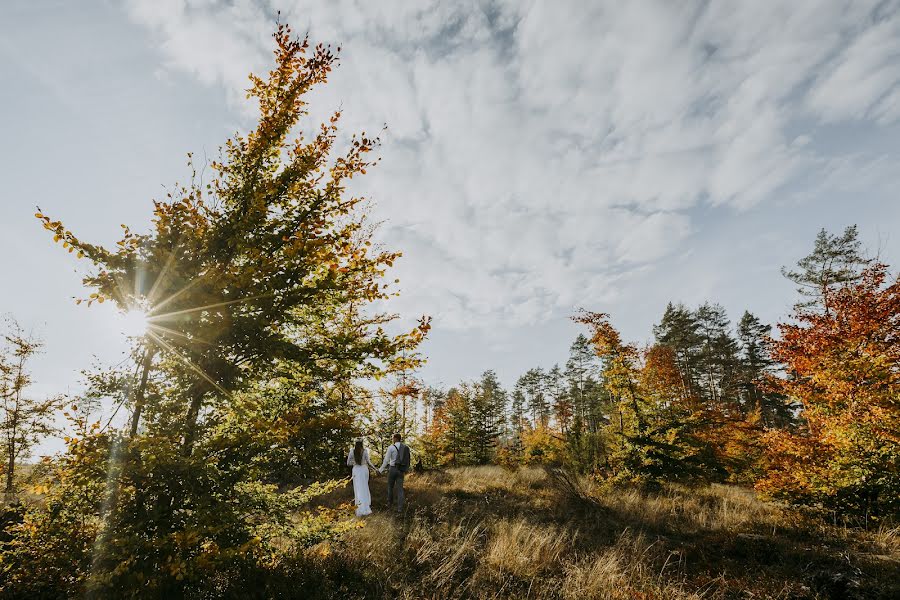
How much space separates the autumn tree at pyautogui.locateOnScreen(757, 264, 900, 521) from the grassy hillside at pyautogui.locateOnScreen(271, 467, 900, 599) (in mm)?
1015

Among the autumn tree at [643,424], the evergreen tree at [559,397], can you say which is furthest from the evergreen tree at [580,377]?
the autumn tree at [643,424]

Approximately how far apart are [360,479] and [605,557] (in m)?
6.27

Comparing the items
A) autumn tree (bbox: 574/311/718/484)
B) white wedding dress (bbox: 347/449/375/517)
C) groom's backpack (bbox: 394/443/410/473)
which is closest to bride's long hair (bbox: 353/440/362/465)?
white wedding dress (bbox: 347/449/375/517)

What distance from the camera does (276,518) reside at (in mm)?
4656

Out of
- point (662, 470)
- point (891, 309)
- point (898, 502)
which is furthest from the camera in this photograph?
point (662, 470)

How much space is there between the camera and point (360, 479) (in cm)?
975

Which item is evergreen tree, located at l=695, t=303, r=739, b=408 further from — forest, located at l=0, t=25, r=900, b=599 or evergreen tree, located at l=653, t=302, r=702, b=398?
forest, located at l=0, t=25, r=900, b=599

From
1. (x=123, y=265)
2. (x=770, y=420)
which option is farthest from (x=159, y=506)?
(x=770, y=420)

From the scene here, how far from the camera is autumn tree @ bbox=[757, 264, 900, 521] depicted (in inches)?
303

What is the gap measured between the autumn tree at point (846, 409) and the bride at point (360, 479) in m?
9.96

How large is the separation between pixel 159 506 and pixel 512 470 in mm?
16373

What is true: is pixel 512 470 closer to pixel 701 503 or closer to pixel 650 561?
pixel 701 503

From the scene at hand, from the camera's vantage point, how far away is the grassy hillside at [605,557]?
4.93m

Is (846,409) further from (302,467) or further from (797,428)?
(302,467)
